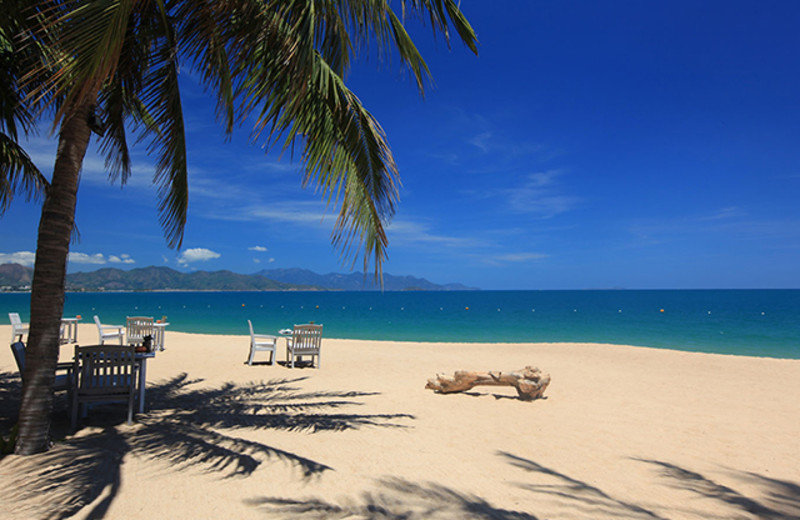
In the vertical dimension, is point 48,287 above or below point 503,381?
above

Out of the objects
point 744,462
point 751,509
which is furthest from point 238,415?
point 744,462

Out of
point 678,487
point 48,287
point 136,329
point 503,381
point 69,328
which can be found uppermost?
point 48,287

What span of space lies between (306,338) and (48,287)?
630cm

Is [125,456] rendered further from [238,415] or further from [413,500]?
[413,500]

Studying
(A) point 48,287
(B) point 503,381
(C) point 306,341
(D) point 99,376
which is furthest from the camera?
(C) point 306,341

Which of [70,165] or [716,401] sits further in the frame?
[716,401]

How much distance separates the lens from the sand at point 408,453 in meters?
3.17

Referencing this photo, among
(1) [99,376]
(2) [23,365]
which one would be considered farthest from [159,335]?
(1) [99,376]

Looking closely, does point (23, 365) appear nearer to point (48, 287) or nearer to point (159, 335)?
point (48, 287)

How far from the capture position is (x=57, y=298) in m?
3.72

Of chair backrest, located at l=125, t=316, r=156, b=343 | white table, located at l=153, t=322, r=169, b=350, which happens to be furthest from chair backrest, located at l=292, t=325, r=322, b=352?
white table, located at l=153, t=322, r=169, b=350

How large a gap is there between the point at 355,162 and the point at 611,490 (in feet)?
12.1

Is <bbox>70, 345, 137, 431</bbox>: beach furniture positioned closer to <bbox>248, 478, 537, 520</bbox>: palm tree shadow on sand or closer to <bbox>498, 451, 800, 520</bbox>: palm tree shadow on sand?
<bbox>248, 478, 537, 520</bbox>: palm tree shadow on sand

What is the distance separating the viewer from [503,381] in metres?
7.08
